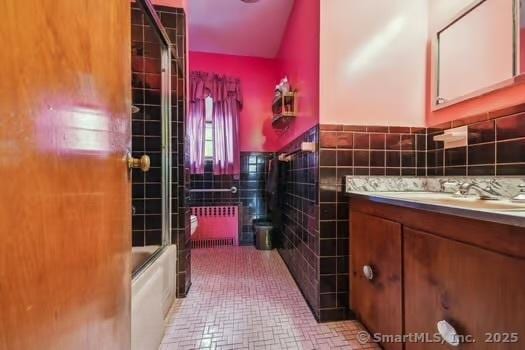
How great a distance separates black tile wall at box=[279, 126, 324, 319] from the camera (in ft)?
5.31

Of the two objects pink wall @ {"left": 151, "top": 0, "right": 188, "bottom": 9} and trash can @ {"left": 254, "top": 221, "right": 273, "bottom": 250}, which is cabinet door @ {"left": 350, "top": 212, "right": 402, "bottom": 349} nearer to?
trash can @ {"left": 254, "top": 221, "right": 273, "bottom": 250}

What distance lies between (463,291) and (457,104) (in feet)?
3.74

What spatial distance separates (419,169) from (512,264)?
1.09m

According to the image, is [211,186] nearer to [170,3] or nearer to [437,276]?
Result: [170,3]

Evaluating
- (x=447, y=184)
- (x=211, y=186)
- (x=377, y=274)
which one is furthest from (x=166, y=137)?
(x=447, y=184)

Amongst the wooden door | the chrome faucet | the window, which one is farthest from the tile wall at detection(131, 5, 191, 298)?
the chrome faucet

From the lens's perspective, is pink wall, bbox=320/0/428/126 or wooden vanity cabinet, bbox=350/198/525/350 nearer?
wooden vanity cabinet, bbox=350/198/525/350

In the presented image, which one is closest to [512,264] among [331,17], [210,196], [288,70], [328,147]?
[328,147]

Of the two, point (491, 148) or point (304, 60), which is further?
point (304, 60)

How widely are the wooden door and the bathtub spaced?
423 millimetres

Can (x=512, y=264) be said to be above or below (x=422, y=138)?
below

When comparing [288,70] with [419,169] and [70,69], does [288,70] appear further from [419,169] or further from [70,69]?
[70,69]

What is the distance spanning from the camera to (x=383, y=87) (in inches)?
63.5

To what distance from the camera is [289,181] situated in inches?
99.7
